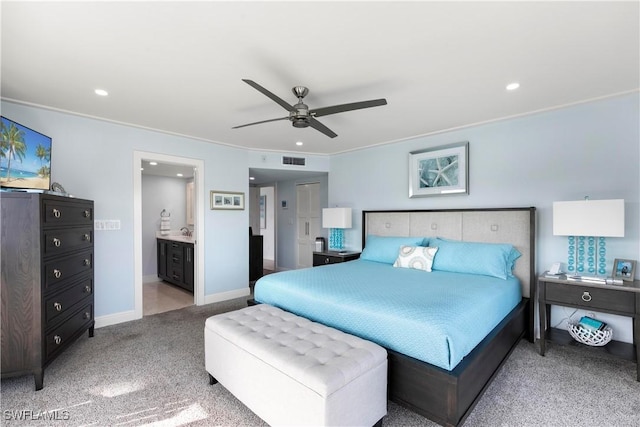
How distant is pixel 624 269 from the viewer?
272cm

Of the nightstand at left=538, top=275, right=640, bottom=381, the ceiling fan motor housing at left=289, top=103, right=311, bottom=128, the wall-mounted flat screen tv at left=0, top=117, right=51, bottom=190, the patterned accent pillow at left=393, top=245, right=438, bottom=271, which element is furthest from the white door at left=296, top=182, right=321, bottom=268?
the wall-mounted flat screen tv at left=0, top=117, right=51, bottom=190

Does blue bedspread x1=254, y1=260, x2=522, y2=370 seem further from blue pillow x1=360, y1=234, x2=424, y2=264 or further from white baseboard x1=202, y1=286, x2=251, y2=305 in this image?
white baseboard x1=202, y1=286, x2=251, y2=305

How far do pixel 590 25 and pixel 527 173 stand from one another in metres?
1.86

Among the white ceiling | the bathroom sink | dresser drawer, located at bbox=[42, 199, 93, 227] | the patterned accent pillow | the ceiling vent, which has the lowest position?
the patterned accent pillow

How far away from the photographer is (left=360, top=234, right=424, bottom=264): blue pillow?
3.90m

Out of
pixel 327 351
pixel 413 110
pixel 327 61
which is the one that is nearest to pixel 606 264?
pixel 413 110

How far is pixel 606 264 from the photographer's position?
114 inches

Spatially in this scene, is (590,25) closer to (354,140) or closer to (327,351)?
(327,351)

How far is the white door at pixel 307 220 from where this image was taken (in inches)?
249

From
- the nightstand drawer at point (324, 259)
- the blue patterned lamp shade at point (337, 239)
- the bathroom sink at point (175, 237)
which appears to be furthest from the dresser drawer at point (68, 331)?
the blue patterned lamp shade at point (337, 239)

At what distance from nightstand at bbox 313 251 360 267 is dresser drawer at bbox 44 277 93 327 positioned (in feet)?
9.87

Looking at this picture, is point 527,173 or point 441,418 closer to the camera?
point 441,418

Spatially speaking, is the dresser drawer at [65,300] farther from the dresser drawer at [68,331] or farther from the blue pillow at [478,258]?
the blue pillow at [478,258]

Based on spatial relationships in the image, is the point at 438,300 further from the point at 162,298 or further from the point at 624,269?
the point at 162,298
